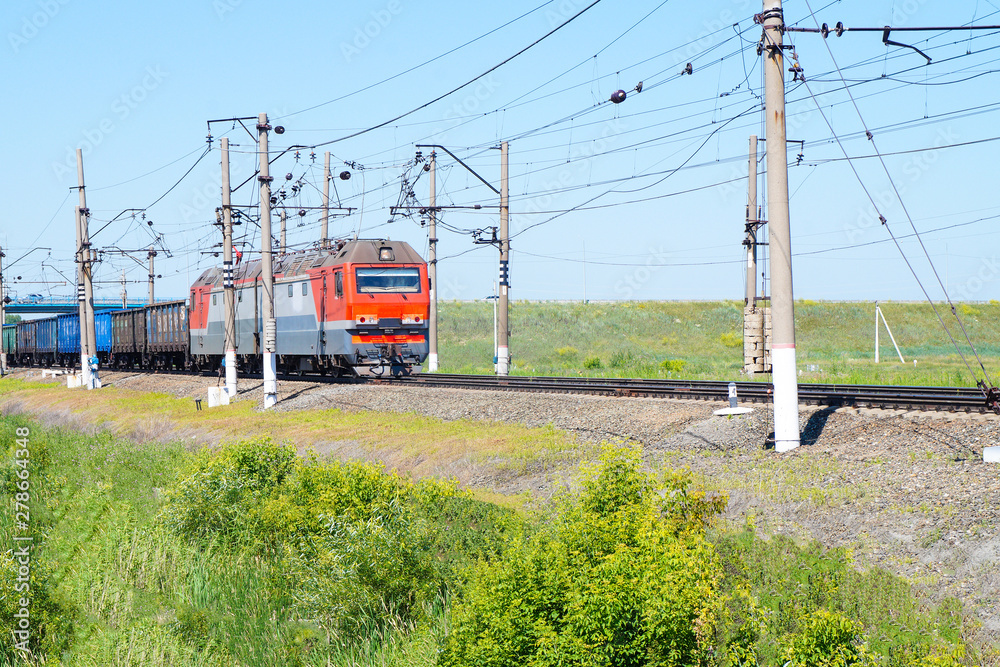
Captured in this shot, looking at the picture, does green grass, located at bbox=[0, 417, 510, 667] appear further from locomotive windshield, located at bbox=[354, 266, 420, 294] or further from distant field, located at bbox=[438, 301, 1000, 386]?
distant field, located at bbox=[438, 301, 1000, 386]

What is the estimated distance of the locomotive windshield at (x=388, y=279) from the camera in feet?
94.7

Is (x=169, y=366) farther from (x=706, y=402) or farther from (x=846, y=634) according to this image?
(x=846, y=634)

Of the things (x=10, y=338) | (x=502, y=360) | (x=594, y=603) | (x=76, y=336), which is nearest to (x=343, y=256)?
(x=502, y=360)

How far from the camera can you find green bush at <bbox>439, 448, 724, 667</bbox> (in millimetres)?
7148

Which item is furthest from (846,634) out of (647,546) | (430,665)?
(430,665)

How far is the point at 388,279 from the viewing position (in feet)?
96.6

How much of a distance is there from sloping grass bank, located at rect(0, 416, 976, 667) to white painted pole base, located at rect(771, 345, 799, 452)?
99.9 inches

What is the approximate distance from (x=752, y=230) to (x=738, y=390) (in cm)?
1041

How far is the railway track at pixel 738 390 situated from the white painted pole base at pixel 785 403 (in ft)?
7.73

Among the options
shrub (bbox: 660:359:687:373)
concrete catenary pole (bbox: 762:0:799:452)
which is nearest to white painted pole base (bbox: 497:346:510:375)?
shrub (bbox: 660:359:687:373)

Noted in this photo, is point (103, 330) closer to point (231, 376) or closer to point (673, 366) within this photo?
point (231, 376)

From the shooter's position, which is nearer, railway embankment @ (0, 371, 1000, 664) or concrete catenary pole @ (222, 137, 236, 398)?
railway embankment @ (0, 371, 1000, 664)

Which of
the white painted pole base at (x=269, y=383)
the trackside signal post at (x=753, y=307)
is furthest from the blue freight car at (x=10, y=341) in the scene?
the trackside signal post at (x=753, y=307)

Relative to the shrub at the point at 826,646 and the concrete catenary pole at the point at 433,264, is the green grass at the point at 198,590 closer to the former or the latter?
the shrub at the point at 826,646
